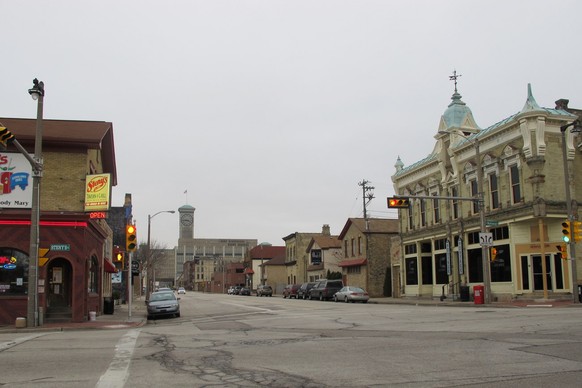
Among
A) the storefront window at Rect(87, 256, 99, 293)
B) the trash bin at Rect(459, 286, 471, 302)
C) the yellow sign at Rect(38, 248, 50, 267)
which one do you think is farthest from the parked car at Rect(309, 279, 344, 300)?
the yellow sign at Rect(38, 248, 50, 267)

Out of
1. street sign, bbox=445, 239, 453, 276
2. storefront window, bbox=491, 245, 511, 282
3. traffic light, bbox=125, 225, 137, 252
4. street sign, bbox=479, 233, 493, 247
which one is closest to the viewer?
traffic light, bbox=125, 225, 137, 252

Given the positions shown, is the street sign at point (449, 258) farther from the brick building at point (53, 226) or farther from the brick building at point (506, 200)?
the brick building at point (53, 226)

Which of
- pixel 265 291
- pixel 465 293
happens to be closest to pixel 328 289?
pixel 465 293

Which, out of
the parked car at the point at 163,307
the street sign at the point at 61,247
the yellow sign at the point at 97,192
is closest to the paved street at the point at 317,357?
the street sign at the point at 61,247

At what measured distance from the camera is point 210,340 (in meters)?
15.5

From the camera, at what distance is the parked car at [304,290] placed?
56.6 m

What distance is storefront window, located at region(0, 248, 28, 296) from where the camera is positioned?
75.9ft

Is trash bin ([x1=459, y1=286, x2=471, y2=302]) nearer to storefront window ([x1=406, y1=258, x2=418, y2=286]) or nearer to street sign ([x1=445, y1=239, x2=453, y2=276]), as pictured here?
street sign ([x1=445, y1=239, x2=453, y2=276])

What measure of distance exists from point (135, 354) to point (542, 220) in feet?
87.3

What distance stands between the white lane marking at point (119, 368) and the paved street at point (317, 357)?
0.7 inches

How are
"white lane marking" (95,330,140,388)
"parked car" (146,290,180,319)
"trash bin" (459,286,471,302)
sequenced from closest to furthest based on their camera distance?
1. "white lane marking" (95,330,140,388)
2. "parked car" (146,290,180,319)
3. "trash bin" (459,286,471,302)

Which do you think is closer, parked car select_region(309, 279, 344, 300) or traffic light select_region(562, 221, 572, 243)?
traffic light select_region(562, 221, 572, 243)

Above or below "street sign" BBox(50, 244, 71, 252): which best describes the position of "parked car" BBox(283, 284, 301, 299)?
below

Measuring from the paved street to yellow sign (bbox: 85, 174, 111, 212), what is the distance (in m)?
7.55
